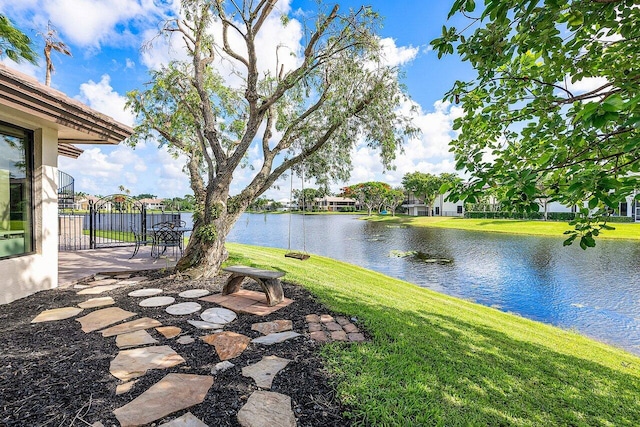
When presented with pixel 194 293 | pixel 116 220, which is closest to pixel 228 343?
pixel 194 293

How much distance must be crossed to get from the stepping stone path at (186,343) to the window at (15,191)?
3.65ft

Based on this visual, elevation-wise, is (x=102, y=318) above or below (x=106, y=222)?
below

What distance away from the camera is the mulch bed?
191 cm

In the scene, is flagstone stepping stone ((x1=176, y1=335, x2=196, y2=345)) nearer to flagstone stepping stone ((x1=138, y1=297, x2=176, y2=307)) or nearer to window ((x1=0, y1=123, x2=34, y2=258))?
flagstone stepping stone ((x1=138, y1=297, x2=176, y2=307))

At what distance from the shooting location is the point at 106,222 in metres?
14.2

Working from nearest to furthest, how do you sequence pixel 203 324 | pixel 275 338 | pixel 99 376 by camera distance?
1. pixel 99 376
2. pixel 275 338
3. pixel 203 324

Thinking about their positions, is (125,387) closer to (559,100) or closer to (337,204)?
(559,100)

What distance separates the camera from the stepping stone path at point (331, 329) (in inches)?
122

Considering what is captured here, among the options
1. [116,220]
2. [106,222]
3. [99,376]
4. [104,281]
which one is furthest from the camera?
[106,222]

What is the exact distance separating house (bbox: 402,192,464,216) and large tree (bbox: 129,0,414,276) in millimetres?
37797

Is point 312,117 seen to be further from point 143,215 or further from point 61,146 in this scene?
point 143,215

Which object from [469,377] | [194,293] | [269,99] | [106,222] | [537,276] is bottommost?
[537,276]

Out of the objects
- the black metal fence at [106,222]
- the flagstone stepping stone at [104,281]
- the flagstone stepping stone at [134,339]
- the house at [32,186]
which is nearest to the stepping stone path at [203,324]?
the flagstone stepping stone at [134,339]

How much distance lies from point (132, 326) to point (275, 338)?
1.61 meters
